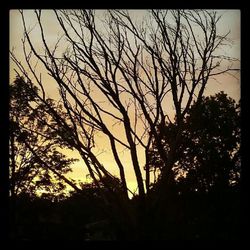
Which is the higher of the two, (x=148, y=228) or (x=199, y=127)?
(x=199, y=127)

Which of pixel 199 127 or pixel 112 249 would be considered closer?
pixel 112 249

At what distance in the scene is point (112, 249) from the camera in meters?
1.27

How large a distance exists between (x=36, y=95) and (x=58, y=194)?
3583 millimetres

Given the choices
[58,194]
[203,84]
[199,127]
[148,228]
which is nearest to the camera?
[148,228]

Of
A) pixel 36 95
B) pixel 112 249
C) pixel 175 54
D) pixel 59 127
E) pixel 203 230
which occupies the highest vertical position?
pixel 175 54

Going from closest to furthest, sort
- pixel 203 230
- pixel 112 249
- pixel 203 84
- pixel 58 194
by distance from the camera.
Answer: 1. pixel 112 249
2. pixel 203 230
3. pixel 203 84
4. pixel 58 194

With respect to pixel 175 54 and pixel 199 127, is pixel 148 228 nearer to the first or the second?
pixel 175 54

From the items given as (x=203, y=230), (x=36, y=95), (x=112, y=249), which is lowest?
(x=203, y=230)

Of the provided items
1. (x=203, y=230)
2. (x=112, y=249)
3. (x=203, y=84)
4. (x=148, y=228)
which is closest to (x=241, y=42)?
(x=112, y=249)

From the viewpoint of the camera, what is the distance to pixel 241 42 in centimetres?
135

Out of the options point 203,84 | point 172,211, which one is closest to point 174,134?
point 203,84
